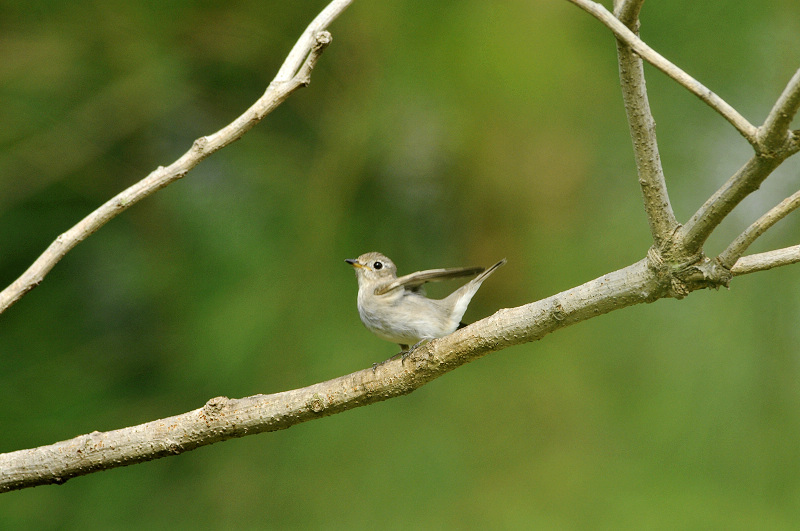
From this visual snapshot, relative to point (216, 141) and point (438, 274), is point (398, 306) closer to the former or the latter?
point (438, 274)

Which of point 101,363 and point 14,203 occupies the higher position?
point 14,203

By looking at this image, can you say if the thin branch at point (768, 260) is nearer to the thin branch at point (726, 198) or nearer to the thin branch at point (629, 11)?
the thin branch at point (726, 198)

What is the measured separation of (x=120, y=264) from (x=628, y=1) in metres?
1.71

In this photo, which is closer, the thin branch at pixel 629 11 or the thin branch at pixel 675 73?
the thin branch at pixel 675 73

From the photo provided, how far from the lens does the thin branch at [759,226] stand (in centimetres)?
100

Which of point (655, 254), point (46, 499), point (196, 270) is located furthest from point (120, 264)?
point (655, 254)

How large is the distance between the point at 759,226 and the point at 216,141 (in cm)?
97

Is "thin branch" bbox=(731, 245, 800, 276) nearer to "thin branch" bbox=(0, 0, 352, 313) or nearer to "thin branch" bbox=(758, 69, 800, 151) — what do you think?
"thin branch" bbox=(758, 69, 800, 151)

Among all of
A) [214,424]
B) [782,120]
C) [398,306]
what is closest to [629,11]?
[782,120]

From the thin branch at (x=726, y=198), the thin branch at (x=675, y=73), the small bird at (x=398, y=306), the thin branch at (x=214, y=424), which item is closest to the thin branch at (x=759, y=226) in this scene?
the thin branch at (x=726, y=198)

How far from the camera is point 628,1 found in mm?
1012

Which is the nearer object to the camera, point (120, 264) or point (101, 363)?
point (101, 363)

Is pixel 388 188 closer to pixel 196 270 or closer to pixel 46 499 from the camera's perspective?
pixel 196 270

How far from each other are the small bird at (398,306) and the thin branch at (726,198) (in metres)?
1.04
